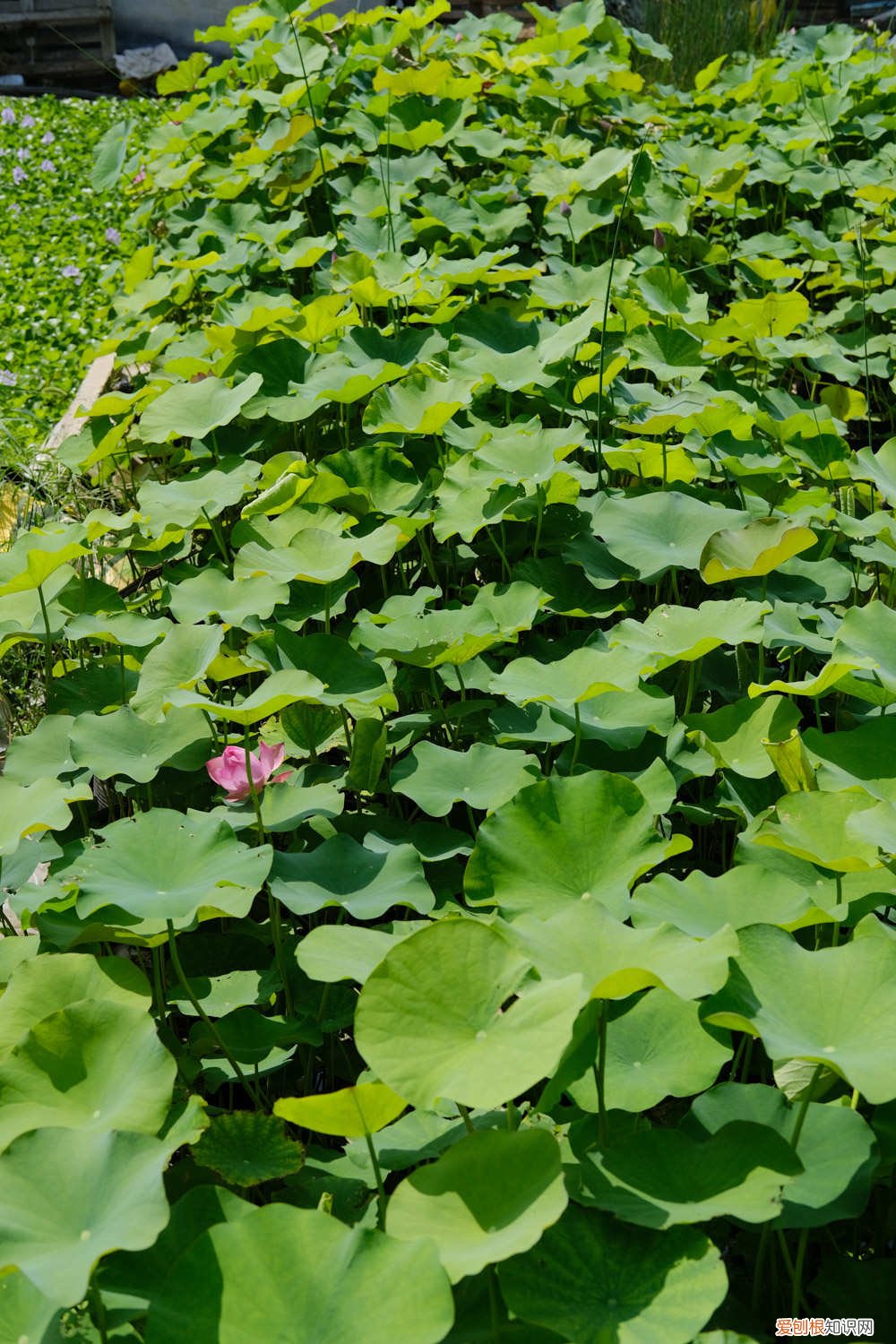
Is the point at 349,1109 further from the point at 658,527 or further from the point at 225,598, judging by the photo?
the point at 658,527

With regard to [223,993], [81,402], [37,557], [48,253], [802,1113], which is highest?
[37,557]

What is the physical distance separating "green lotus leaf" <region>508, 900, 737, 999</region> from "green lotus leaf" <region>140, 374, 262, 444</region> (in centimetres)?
123

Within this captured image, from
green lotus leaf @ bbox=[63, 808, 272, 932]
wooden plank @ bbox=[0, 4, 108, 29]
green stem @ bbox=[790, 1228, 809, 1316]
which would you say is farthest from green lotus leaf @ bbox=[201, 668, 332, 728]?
wooden plank @ bbox=[0, 4, 108, 29]

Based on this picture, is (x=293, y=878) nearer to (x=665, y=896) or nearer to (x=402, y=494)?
(x=665, y=896)

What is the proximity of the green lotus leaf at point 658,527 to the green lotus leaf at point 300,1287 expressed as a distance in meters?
0.98

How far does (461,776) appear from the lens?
1.32m

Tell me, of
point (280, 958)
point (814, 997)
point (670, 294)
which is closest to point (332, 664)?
point (280, 958)

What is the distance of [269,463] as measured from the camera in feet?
6.24

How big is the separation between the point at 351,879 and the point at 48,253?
4.61 metres

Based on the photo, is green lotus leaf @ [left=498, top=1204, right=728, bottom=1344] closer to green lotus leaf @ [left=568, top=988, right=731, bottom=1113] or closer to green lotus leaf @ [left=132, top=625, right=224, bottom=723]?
green lotus leaf @ [left=568, top=988, right=731, bottom=1113]

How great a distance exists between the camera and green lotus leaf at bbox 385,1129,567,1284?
2.44 ft

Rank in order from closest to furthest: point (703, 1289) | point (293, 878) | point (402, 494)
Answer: point (703, 1289) → point (293, 878) → point (402, 494)

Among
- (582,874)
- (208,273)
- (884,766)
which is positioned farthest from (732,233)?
A: (582,874)

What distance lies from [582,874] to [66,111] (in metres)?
6.77
